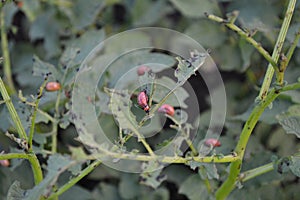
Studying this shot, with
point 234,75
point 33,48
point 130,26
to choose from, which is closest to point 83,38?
point 130,26

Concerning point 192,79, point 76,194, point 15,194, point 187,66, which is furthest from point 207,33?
point 15,194

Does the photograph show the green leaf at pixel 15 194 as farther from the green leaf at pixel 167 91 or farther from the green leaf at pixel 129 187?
the green leaf at pixel 129 187

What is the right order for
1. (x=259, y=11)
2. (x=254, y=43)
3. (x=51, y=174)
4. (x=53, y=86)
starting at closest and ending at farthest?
(x=51, y=174) < (x=254, y=43) < (x=53, y=86) < (x=259, y=11)

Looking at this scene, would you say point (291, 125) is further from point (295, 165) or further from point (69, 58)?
point (69, 58)

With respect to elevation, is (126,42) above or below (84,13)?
below

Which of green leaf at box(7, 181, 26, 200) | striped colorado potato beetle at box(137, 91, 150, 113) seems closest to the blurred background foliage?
green leaf at box(7, 181, 26, 200)

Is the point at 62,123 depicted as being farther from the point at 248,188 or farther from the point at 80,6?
the point at 80,6

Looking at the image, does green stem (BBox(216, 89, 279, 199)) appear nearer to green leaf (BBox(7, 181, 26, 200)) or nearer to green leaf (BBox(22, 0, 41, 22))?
green leaf (BBox(7, 181, 26, 200))
